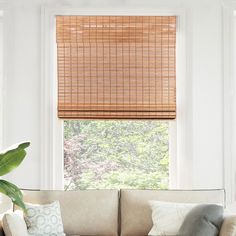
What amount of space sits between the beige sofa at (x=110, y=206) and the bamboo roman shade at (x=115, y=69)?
78 centimetres

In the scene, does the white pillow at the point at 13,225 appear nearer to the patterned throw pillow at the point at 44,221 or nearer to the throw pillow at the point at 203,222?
the patterned throw pillow at the point at 44,221

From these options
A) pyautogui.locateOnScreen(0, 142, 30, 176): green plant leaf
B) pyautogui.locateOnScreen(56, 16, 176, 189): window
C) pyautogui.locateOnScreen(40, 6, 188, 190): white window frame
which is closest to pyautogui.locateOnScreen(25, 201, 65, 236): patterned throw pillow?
pyautogui.locateOnScreen(0, 142, 30, 176): green plant leaf

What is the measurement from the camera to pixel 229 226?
348cm

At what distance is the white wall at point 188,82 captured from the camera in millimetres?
4617

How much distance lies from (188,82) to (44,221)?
1715 mm

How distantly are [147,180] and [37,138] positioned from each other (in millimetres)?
1045

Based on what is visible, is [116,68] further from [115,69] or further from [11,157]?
[11,157]

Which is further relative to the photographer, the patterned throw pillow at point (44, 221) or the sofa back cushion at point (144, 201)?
the sofa back cushion at point (144, 201)

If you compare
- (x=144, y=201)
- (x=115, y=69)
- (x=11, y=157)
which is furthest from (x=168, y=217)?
(x=115, y=69)

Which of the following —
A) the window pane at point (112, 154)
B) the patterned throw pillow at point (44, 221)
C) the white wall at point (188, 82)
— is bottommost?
the patterned throw pillow at point (44, 221)

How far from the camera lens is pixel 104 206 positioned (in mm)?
4133

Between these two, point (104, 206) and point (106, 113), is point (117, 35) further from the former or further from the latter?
point (104, 206)

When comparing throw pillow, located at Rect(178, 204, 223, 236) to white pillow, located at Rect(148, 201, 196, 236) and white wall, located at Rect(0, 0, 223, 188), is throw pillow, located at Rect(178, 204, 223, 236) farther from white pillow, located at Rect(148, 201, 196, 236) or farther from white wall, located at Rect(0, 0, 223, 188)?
white wall, located at Rect(0, 0, 223, 188)

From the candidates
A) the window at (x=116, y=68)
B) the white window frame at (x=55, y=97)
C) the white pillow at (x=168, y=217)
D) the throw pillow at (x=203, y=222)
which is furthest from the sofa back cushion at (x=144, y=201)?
the window at (x=116, y=68)
